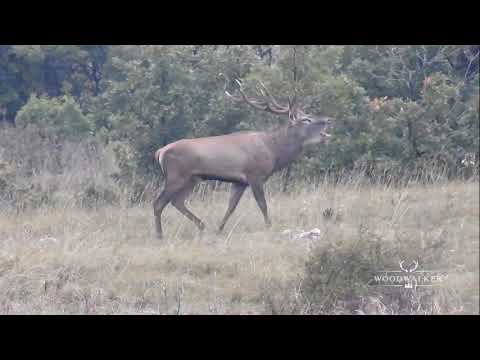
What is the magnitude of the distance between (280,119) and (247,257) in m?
5.92

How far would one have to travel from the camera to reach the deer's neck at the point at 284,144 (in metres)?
13.0

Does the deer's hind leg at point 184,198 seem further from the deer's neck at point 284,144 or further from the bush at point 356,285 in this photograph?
the bush at point 356,285

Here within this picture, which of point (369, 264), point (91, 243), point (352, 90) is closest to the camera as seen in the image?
point (369, 264)

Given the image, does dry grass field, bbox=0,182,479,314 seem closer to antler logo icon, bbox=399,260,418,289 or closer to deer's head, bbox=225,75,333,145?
antler logo icon, bbox=399,260,418,289

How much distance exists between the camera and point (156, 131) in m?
15.3

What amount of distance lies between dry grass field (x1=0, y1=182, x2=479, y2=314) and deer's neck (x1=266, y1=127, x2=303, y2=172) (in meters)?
0.86

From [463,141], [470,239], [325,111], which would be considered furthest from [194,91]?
[470,239]

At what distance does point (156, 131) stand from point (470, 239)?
30.8ft

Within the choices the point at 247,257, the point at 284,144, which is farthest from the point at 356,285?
the point at 284,144

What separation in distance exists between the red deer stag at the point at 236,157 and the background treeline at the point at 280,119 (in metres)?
1.74

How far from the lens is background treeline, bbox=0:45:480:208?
14.1 m

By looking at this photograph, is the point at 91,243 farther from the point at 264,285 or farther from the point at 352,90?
the point at 352,90

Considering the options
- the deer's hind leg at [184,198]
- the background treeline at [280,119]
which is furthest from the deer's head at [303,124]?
the deer's hind leg at [184,198]

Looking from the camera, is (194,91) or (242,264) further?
(194,91)
